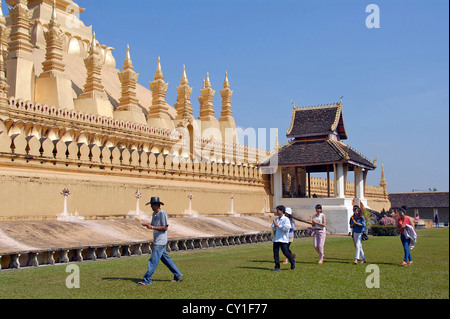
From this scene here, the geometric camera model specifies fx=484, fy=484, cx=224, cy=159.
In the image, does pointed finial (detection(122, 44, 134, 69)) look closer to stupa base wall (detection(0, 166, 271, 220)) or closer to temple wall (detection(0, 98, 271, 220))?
temple wall (detection(0, 98, 271, 220))

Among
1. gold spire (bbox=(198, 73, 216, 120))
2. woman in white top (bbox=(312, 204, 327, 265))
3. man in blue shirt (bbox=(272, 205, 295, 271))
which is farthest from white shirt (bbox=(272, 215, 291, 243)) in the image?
gold spire (bbox=(198, 73, 216, 120))

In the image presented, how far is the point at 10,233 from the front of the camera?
1252cm

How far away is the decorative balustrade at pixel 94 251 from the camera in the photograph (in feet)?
37.5

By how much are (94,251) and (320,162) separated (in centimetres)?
1659

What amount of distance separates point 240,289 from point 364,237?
5427 millimetres

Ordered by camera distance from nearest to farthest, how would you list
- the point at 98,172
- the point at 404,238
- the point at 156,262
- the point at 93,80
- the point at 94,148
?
the point at 156,262 < the point at 404,238 < the point at 98,172 < the point at 94,148 < the point at 93,80

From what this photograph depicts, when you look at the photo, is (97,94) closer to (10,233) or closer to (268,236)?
(268,236)

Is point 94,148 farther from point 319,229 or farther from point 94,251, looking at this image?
point 319,229

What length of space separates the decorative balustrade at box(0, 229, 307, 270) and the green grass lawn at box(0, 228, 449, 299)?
1.60 feet

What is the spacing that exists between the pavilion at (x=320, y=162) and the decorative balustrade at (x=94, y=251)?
9.43 metres

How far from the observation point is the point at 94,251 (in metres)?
12.8

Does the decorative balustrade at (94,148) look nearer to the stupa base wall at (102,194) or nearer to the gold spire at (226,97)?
the stupa base wall at (102,194)

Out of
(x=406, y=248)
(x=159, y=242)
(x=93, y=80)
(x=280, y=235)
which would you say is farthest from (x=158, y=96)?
(x=159, y=242)

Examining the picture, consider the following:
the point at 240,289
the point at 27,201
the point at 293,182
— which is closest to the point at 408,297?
the point at 240,289
